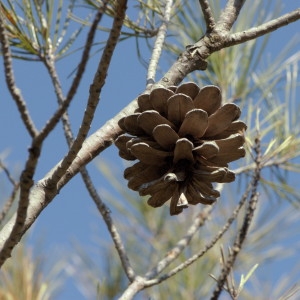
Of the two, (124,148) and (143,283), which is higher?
(124,148)

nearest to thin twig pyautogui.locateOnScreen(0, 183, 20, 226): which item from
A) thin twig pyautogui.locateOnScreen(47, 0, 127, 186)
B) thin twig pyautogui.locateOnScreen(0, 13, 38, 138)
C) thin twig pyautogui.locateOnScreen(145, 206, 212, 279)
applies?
thin twig pyautogui.locateOnScreen(145, 206, 212, 279)

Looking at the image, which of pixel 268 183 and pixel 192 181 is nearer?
pixel 192 181

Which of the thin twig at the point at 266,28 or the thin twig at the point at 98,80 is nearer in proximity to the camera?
the thin twig at the point at 98,80

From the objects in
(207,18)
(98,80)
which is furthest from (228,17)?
(98,80)

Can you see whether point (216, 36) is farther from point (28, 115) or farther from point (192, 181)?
point (28, 115)

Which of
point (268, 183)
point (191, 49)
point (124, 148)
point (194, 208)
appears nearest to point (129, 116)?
point (124, 148)

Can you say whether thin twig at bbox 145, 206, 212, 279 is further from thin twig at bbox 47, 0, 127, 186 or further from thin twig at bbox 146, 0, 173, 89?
thin twig at bbox 47, 0, 127, 186

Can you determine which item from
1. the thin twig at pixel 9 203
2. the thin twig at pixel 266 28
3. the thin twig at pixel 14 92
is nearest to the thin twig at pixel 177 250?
the thin twig at pixel 9 203

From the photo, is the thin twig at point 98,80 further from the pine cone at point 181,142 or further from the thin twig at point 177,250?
the thin twig at point 177,250

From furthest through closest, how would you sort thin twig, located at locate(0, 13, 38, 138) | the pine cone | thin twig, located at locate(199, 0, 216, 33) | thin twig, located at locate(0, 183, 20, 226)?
1. thin twig, located at locate(0, 183, 20, 226)
2. thin twig, located at locate(199, 0, 216, 33)
3. the pine cone
4. thin twig, located at locate(0, 13, 38, 138)
